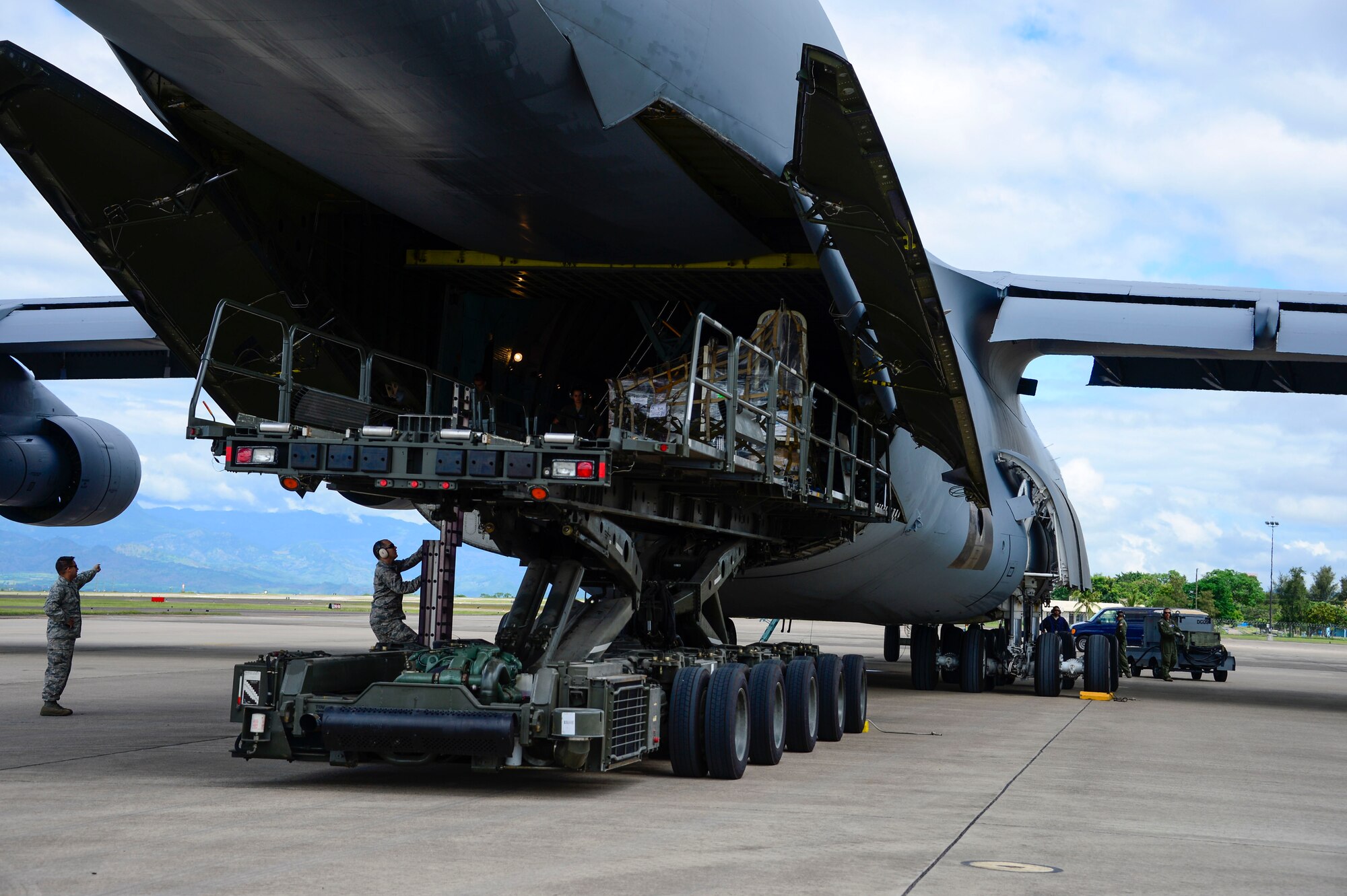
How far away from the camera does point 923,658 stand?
1856cm

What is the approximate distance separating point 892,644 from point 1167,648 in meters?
6.60

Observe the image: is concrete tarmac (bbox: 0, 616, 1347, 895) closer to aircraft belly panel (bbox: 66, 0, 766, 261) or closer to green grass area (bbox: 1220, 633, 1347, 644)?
aircraft belly panel (bbox: 66, 0, 766, 261)

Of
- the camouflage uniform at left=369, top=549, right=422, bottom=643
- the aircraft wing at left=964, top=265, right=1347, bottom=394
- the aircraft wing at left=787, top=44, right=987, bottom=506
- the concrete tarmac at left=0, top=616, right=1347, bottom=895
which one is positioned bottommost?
the concrete tarmac at left=0, top=616, right=1347, bottom=895

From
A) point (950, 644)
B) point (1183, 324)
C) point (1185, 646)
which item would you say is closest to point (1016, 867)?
point (1183, 324)

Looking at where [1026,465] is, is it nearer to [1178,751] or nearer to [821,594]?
[821,594]

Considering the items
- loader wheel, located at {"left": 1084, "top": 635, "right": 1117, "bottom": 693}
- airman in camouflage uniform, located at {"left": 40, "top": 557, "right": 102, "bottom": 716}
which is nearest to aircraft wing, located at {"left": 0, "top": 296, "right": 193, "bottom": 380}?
airman in camouflage uniform, located at {"left": 40, "top": 557, "right": 102, "bottom": 716}

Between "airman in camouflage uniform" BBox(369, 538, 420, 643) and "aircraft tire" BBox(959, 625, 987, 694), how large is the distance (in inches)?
406

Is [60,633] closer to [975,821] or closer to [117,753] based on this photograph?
[117,753]

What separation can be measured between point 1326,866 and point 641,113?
18.1 feet

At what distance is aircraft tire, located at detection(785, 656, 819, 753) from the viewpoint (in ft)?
34.1

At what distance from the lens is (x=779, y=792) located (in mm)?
8102

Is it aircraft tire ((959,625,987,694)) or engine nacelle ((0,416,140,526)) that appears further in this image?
aircraft tire ((959,625,987,694))

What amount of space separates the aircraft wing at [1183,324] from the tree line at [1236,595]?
3334 inches

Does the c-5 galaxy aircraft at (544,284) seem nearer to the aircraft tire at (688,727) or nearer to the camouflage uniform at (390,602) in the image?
the aircraft tire at (688,727)
